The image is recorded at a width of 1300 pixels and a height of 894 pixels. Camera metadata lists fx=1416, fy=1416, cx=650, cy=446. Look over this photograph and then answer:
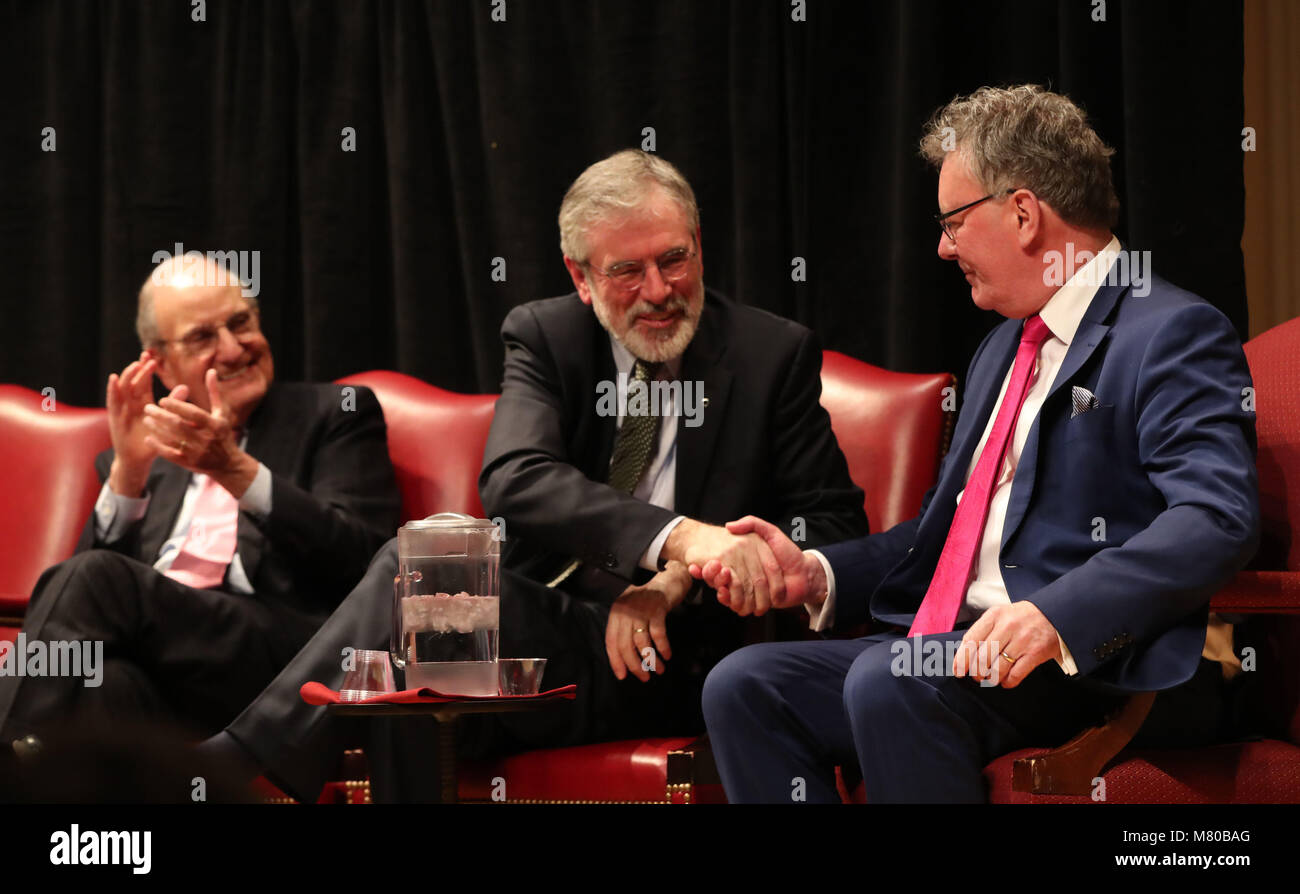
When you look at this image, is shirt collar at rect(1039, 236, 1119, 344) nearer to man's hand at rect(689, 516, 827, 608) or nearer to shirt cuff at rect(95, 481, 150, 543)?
man's hand at rect(689, 516, 827, 608)

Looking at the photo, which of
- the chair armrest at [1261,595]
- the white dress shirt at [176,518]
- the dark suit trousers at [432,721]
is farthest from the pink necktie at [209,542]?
the chair armrest at [1261,595]

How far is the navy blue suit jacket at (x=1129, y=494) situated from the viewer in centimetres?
182

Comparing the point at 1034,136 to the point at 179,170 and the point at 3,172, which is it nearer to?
the point at 179,170

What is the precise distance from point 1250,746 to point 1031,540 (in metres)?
0.41

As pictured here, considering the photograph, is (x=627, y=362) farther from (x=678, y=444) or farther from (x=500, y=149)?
(x=500, y=149)

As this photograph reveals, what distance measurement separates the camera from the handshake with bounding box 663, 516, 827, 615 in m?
2.25

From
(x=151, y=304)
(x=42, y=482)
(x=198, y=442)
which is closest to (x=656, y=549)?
(x=198, y=442)

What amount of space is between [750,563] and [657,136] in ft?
5.02

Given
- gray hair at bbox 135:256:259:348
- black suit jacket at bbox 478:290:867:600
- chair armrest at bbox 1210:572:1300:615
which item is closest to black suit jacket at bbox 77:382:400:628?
gray hair at bbox 135:256:259:348

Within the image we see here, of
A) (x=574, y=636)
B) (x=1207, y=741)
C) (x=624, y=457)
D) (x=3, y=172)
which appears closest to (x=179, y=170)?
(x=3, y=172)

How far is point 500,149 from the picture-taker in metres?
3.56

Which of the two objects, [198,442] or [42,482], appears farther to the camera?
[42,482]

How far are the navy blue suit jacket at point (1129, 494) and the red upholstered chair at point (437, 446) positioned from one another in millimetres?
1098

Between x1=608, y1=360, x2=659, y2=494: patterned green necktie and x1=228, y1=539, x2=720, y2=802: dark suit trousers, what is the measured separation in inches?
11.3
